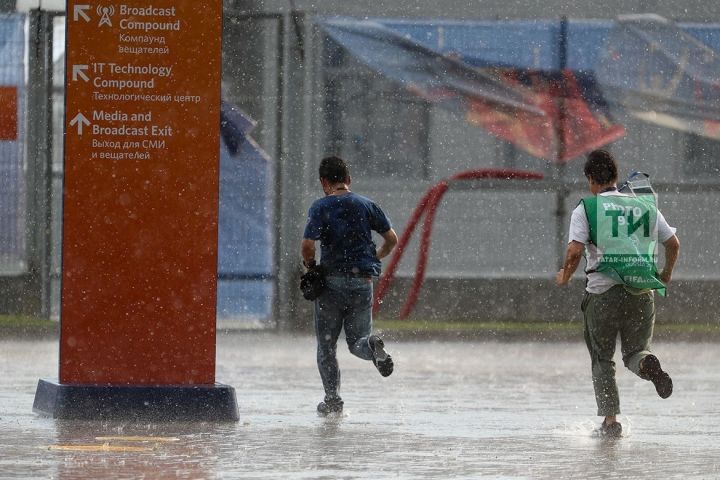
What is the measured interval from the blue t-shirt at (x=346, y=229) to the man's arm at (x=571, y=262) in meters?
1.67

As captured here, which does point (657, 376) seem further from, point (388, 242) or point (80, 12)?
point (80, 12)

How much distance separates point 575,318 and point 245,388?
341 inches

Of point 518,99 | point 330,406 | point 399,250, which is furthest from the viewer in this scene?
point 518,99

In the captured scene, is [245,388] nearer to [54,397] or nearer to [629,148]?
[54,397]

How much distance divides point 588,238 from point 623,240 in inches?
7.9

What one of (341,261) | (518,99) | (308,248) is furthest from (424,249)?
(308,248)

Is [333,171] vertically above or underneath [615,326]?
above

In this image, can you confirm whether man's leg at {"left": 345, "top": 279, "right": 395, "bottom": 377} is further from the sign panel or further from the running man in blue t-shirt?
the sign panel

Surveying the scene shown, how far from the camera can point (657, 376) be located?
10.9 meters

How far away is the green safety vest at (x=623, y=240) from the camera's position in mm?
11016

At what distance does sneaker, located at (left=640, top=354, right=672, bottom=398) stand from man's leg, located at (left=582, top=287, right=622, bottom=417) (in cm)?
24

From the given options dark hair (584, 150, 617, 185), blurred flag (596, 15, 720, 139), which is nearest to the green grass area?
blurred flag (596, 15, 720, 139)

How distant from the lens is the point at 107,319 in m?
11.5

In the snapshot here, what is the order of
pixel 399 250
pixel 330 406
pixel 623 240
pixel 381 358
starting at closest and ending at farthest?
1. pixel 623 240
2. pixel 381 358
3. pixel 330 406
4. pixel 399 250
